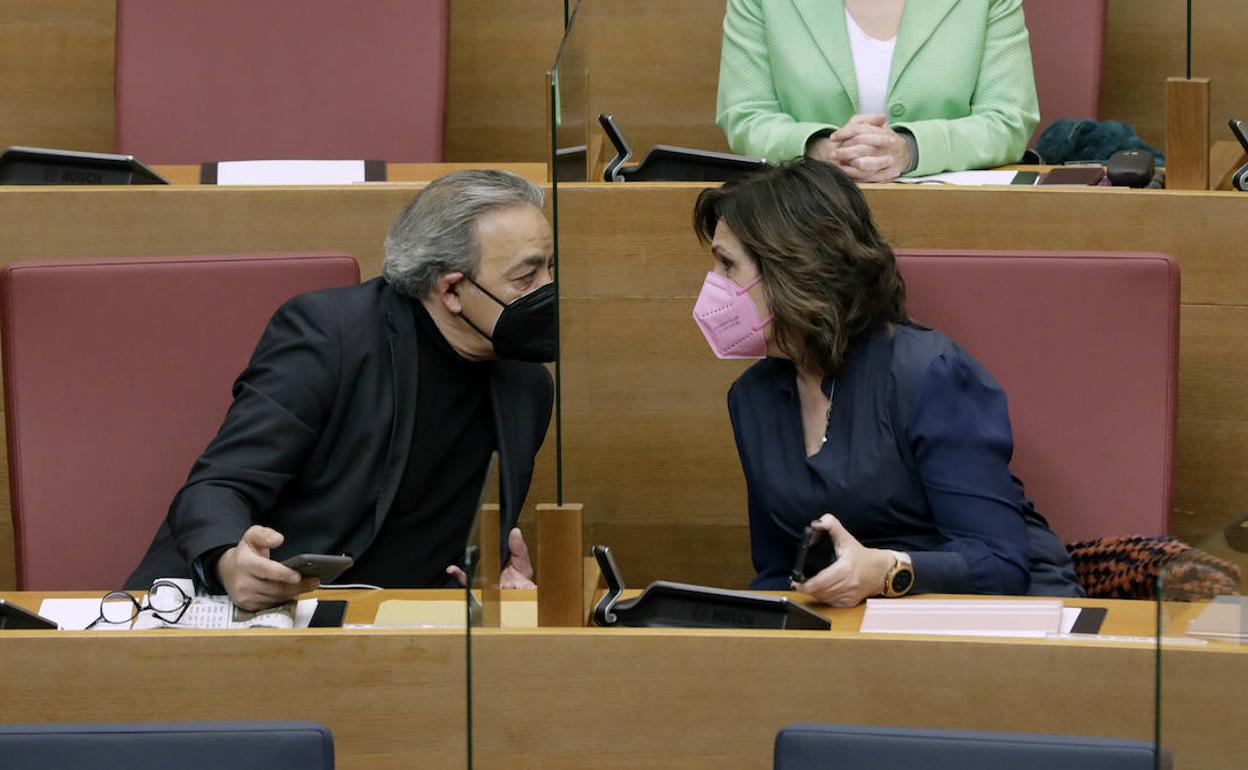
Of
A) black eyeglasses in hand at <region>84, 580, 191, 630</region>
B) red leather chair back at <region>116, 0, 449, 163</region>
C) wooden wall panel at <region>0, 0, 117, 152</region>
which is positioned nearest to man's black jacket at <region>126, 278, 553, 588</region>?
black eyeglasses in hand at <region>84, 580, 191, 630</region>

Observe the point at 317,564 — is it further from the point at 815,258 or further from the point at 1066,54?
the point at 1066,54

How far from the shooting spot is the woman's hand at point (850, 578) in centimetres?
177

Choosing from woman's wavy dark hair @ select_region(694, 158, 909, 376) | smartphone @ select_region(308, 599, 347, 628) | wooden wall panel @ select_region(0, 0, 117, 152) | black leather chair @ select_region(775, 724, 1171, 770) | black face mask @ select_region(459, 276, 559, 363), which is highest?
wooden wall panel @ select_region(0, 0, 117, 152)

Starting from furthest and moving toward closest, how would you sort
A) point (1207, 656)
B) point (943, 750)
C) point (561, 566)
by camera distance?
point (561, 566) → point (943, 750) → point (1207, 656)

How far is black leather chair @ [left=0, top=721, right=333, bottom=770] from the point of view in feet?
4.10

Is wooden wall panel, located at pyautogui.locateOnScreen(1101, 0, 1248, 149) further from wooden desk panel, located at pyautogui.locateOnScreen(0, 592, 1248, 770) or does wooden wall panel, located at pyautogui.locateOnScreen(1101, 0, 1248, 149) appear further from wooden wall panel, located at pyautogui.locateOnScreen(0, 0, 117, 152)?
wooden desk panel, located at pyautogui.locateOnScreen(0, 592, 1248, 770)

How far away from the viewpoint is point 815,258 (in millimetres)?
2094

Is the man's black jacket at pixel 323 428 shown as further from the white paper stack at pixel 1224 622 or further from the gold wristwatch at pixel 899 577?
the white paper stack at pixel 1224 622

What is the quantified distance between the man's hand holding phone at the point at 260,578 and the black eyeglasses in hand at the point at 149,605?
0.06 meters

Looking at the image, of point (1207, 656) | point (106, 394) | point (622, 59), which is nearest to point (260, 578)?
point (106, 394)

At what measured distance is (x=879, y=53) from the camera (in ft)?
10.0

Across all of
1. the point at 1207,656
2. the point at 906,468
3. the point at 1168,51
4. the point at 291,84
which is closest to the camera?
the point at 1207,656

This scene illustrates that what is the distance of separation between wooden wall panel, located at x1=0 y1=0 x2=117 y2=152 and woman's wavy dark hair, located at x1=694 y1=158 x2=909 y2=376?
2103mm

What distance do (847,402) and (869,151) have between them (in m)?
0.70
